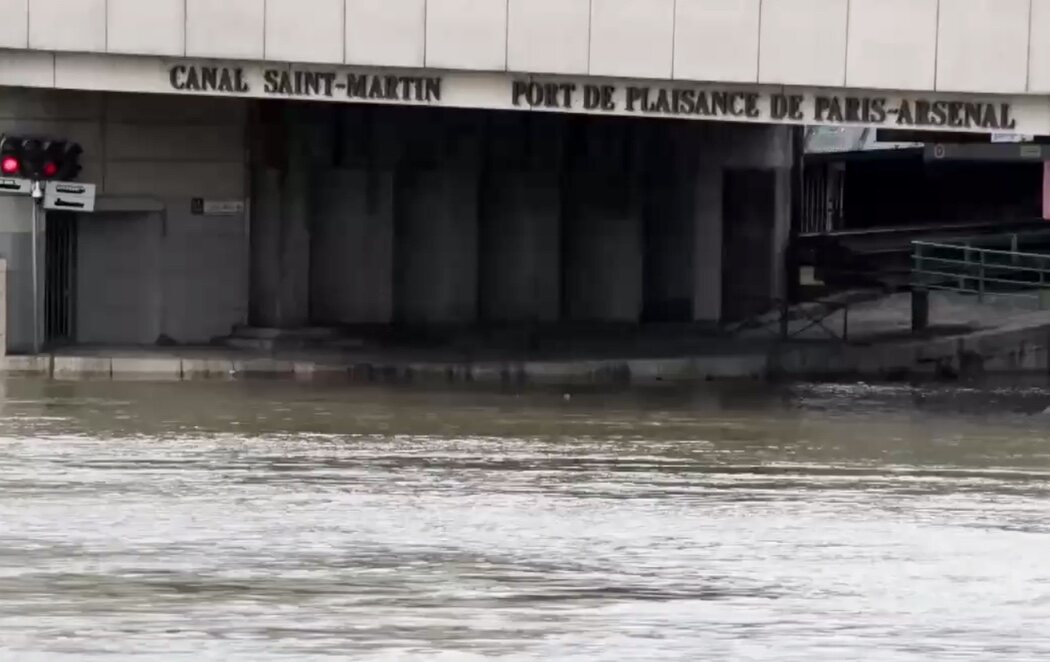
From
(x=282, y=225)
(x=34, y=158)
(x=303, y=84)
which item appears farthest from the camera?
(x=282, y=225)

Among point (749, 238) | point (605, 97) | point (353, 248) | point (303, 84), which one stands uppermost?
point (303, 84)

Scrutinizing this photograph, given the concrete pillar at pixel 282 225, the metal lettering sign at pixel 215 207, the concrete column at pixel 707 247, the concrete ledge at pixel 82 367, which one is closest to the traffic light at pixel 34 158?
the concrete ledge at pixel 82 367

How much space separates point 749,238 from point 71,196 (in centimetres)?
1373

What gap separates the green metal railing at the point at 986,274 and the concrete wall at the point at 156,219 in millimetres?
9657

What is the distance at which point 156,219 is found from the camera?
105ft

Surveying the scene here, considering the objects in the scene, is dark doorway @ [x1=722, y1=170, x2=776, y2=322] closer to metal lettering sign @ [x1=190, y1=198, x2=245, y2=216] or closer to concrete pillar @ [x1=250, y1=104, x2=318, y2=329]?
concrete pillar @ [x1=250, y1=104, x2=318, y2=329]

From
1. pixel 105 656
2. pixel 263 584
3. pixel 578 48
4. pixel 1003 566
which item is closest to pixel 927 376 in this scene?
pixel 578 48

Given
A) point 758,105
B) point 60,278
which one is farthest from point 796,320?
point 60,278

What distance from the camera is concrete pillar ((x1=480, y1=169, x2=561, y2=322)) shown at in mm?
38719

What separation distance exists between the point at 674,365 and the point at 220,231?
6279mm

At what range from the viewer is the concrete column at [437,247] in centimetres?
3759

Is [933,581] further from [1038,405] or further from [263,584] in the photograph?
[1038,405]

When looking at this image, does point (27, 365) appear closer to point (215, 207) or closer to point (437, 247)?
point (215, 207)

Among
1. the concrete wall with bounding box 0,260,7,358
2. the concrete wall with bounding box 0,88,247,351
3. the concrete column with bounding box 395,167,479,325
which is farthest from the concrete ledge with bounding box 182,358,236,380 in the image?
the concrete column with bounding box 395,167,479,325
